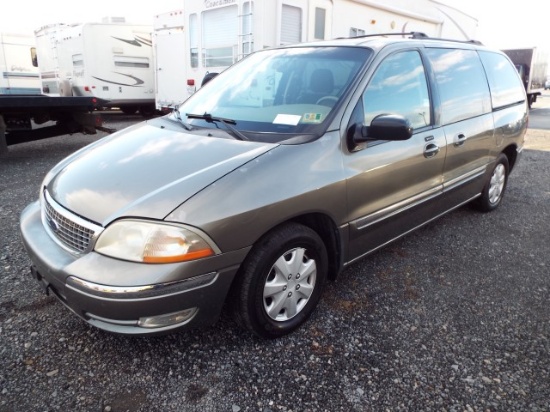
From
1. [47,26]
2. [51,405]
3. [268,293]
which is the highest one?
[47,26]

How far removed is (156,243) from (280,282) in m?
0.78

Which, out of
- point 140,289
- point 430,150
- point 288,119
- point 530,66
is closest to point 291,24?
point 430,150

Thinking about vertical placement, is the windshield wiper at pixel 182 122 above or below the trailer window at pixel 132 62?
below

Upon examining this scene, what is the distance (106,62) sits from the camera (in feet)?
37.9

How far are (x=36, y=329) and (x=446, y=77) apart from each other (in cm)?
362

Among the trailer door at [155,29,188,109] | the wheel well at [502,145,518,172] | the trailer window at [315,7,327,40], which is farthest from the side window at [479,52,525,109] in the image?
the trailer door at [155,29,188,109]

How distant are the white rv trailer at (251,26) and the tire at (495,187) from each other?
4.44 metres

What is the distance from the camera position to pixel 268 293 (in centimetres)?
237

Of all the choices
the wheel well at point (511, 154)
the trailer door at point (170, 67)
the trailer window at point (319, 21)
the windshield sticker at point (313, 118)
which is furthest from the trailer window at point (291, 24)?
the windshield sticker at point (313, 118)

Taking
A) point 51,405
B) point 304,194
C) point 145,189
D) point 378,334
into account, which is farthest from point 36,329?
point 378,334

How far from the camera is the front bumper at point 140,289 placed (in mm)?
1948

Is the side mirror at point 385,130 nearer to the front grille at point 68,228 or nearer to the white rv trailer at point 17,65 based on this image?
the front grille at point 68,228

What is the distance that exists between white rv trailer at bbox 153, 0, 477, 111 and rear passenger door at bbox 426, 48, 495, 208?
4.23 meters

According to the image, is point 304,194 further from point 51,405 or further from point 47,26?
point 47,26
